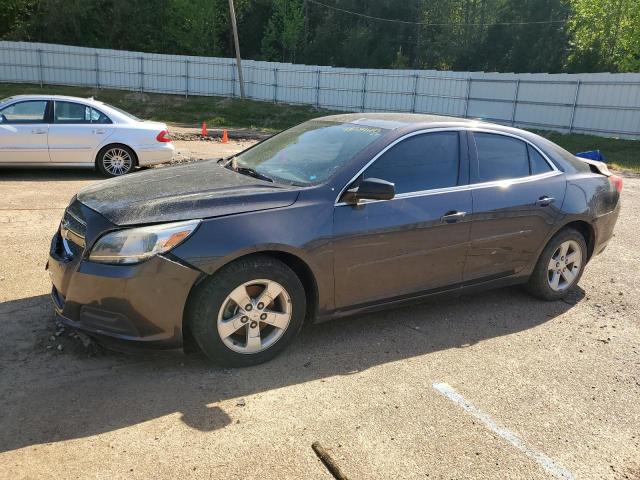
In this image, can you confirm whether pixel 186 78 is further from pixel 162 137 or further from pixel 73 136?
pixel 73 136

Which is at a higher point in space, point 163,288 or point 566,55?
point 566,55

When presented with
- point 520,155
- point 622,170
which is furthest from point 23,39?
point 520,155

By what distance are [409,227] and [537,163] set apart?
66.0 inches

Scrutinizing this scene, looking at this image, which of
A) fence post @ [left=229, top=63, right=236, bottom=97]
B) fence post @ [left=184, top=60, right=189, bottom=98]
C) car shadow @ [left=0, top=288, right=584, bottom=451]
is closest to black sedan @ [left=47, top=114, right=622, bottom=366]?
car shadow @ [left=0, top=288, right=584, bottom=451]

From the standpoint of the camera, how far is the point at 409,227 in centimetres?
421

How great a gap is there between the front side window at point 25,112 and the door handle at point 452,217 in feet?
27.4

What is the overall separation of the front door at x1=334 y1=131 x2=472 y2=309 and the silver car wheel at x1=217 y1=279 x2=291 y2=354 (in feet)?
1.46

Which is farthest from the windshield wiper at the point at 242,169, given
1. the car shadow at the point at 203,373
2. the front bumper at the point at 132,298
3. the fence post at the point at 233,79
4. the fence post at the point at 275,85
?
the fence post at the point at 233,79

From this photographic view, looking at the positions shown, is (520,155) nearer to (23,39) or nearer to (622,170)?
(622,170)

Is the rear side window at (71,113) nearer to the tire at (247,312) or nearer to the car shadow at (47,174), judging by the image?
the car shadow at (47,174)

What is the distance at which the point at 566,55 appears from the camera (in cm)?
4375

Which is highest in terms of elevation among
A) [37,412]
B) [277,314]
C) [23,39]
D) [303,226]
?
[23,39]

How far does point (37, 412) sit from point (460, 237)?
317 centimetres

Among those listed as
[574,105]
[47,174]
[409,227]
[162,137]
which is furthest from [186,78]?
[409,227]
